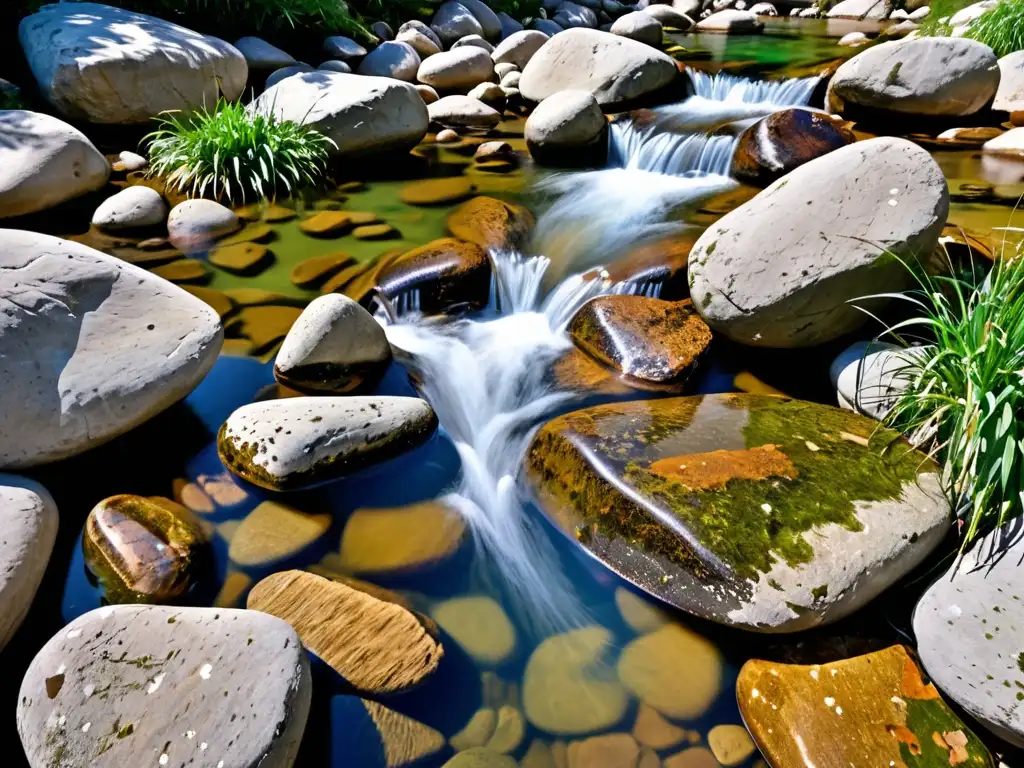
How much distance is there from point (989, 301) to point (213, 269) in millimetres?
4576

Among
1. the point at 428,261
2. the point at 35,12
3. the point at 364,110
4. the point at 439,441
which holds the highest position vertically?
the point at 35,12

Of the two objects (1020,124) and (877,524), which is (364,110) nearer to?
(877,524)

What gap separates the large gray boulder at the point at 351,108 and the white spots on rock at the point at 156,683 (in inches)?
217

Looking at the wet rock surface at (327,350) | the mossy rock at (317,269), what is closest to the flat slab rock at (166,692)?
the wet rock surface at (327,350)

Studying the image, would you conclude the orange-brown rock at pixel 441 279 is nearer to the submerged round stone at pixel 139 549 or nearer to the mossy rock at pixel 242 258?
the mossy rock at pixel 242 258

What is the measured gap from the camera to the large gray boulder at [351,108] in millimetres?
6301

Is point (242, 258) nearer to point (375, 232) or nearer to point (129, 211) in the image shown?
point (375, 232)

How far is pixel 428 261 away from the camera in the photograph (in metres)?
4.48

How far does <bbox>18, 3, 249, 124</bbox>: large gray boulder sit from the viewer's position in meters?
6.14

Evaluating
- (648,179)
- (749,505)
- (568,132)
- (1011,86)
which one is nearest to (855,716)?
(749,505)

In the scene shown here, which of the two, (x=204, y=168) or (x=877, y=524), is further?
(x=204, y=168)

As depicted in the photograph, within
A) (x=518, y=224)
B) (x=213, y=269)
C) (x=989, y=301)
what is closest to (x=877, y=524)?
(x=989, y=301)

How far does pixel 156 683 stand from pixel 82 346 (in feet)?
5.53

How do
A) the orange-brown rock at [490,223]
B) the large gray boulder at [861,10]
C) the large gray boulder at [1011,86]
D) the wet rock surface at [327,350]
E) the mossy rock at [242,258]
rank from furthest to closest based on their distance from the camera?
the large gray boulder at [861,10] < the large gray boulder at [1011,86] < the orange-brown rock at [490,223] < the mossy rock at [242,258] < the wet rock surface at [327,350]
